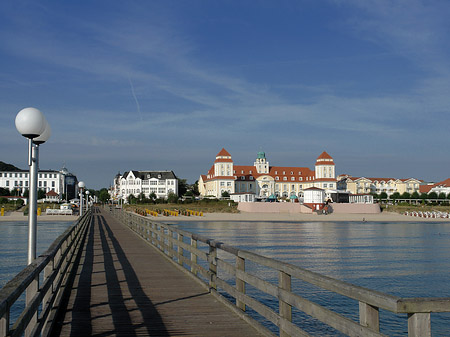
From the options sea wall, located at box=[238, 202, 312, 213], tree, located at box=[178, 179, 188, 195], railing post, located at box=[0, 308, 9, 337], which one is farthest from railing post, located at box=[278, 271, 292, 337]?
tree, located at box=[178, 179, 188, 195]

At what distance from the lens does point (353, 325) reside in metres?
3.71

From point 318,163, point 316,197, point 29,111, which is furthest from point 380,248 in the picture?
point 318,163

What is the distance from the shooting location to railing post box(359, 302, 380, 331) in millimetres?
Result: 3537

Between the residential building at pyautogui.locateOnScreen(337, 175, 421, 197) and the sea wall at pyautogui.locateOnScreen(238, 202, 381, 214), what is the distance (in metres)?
58.4

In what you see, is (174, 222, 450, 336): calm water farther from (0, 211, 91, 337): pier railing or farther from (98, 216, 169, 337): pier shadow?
(0, 211, 91, 337): pier railing

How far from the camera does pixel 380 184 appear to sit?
154375mm

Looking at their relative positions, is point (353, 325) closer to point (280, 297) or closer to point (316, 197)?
point (280, 297)

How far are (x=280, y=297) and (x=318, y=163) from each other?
135 metres

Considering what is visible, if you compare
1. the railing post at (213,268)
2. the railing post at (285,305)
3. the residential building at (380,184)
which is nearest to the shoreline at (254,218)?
the railing post at (213,268)

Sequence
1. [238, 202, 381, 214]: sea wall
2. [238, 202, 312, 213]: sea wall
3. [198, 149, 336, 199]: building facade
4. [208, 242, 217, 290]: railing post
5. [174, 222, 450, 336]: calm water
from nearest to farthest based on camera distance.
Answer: [208, 242, 217, 290]: railing post, [174, 222, 450, 336]: calm water, [238, 202, 312, 213]: sea wall, [238, 202, 381, 214]: sea wall, [198, 149, 336, 199]: building facade

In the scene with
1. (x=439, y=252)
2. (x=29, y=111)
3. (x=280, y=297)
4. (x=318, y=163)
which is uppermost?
(x=318, y=163)

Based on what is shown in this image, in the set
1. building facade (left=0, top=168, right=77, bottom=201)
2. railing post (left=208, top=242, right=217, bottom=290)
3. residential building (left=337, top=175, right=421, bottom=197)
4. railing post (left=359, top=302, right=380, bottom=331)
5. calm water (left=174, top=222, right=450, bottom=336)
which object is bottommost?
calm water (left=174, top=222, right=450, bottom=336)

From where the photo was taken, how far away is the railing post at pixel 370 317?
3537mm

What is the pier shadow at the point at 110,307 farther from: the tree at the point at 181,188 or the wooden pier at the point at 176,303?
the tree at the point at 181,188
